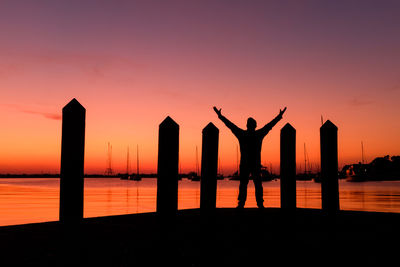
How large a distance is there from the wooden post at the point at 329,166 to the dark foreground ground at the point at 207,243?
0.34 metres

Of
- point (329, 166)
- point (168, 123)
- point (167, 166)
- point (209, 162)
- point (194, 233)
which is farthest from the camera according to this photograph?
point (209, 162)

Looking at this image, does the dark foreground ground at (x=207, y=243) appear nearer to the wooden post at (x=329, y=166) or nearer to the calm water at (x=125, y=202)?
the wooden post at (x=329, y=166)

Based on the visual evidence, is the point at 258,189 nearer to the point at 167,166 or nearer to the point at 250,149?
the point at 250,149

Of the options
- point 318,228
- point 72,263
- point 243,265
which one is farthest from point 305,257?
point 72,263

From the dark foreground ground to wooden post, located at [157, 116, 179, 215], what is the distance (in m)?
0.26

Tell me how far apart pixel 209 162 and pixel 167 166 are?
67.9 inches

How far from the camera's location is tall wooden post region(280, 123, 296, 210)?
6.20 m

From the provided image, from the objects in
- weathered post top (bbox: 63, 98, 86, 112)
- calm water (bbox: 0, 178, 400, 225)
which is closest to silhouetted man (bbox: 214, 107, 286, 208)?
weathered post top (bbox: 63, 98, 86, 112)

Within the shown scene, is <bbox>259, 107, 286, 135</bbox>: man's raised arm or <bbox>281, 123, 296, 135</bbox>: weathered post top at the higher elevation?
<bbox>259, 107, 286, 135</bbox>: man's raised arm

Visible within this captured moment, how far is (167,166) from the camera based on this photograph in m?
4.82

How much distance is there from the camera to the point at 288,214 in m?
6.41

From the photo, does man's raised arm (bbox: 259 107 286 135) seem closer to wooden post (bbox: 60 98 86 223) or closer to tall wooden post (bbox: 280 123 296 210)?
tall wooden post (bbox: 280 123 296 210)

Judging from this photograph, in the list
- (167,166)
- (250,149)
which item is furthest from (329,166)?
(167,166)

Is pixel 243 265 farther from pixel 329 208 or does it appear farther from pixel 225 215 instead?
pixel 225 215
